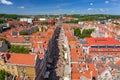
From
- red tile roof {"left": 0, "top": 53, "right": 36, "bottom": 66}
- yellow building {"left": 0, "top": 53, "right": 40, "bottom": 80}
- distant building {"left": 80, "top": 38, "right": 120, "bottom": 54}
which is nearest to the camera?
yellow building {"left": 0, "top": 53, "right": 40, "bottom": 80}

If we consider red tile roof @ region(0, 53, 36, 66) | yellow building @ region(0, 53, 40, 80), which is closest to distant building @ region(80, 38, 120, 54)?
red tile roof @ region(0, 53, 36, 66)

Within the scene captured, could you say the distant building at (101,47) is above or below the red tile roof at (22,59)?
below

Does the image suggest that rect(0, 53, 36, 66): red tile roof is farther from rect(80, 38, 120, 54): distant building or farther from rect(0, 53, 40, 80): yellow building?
rect(80, 38, 120, 54): distant building

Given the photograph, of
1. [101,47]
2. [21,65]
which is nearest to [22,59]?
[21,65]

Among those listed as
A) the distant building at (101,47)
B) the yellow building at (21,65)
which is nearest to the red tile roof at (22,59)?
the yellow building at (21,65)

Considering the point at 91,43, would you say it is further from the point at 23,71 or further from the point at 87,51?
the point at 23,71

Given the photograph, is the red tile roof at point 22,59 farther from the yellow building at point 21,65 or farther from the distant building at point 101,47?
the distant building at point 101,47

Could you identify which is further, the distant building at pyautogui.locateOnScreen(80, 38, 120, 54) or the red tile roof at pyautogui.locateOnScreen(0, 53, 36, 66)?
the distant building at pyautogui.locateOnScreen(80, 38, 120, 54)

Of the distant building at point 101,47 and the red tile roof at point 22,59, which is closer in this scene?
the red tile roof at point 22,59
